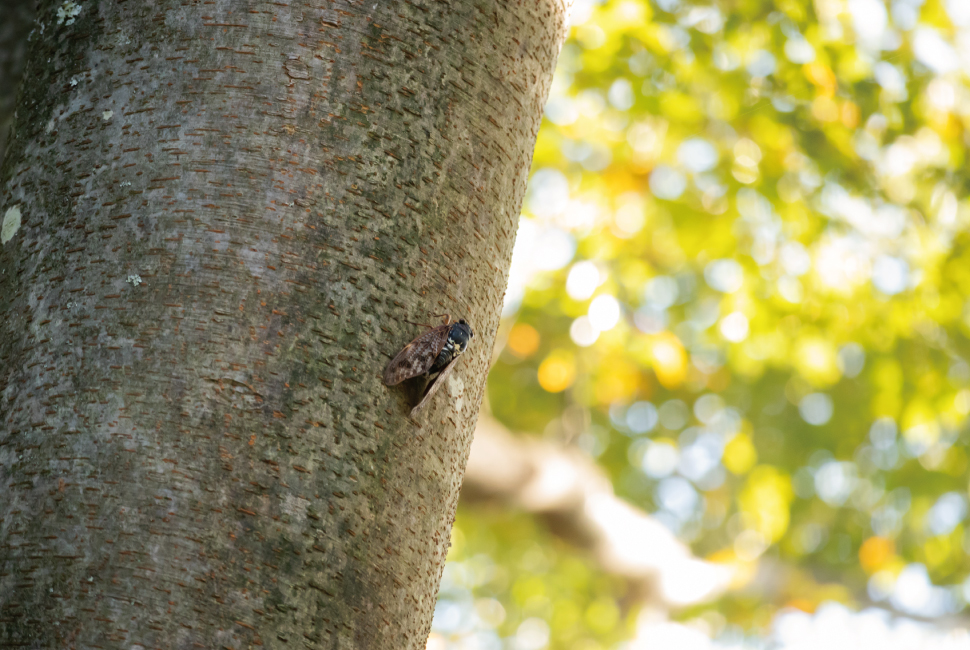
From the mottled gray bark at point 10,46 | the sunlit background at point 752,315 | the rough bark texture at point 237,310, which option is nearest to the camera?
the rough bark texture at point 237,310

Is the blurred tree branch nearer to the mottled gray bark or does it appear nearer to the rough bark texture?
the mottled gray bark

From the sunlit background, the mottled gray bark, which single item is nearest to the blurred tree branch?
the sunlit background

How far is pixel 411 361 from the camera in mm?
1229

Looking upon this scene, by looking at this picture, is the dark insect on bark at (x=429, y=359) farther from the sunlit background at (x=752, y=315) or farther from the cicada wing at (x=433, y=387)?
the sunlit background at (x=752, y=315)

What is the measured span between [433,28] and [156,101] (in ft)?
1.54

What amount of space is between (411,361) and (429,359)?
0.03 metres

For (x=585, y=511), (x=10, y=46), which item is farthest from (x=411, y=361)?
(x=585, y=511)

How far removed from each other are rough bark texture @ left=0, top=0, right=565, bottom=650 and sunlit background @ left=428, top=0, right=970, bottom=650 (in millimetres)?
3307

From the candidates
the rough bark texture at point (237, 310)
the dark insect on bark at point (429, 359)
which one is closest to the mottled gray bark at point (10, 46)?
the rough bark texture at point (237, 310)

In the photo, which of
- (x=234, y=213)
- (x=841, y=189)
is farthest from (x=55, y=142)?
(x=841, y=189)

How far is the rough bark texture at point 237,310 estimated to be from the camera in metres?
1.11

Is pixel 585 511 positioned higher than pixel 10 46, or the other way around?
pixel 585 511

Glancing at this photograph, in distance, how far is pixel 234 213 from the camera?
123cm

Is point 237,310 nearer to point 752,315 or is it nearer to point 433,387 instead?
point 433,387
